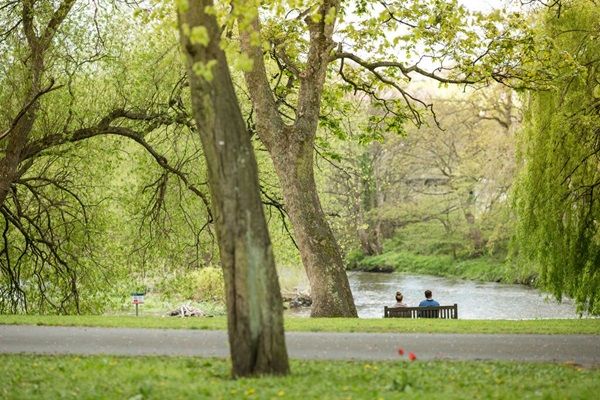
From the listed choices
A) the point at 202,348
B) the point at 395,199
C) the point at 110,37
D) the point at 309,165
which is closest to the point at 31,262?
the point at 110,37

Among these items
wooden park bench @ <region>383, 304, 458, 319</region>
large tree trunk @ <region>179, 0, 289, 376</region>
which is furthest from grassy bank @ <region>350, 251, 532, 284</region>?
large tree trunk @ <region>179, 0, 289, 376</region>

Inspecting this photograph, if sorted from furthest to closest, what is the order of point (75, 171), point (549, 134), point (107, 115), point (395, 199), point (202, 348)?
point (395, 199)
point (75, 171)
point (107, 115)
point (549, 134)
point (202, 348)

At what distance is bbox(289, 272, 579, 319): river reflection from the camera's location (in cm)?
3469

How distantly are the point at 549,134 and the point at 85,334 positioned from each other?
12.2m

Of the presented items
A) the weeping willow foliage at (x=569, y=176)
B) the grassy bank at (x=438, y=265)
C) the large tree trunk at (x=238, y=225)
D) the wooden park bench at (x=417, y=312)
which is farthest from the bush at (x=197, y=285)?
the grassy bank at (x=438, y=265)

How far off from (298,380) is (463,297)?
33.7m

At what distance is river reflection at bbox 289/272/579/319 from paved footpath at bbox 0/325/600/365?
14980 millimetres

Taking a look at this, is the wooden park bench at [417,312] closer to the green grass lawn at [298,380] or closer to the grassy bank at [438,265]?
the green grass lawn at [298,380]

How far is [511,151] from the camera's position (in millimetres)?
48594

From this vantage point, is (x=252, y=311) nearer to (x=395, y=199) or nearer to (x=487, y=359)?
(x=487, y=359)

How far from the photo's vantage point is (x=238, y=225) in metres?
9.57

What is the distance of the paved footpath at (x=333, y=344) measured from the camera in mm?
12070

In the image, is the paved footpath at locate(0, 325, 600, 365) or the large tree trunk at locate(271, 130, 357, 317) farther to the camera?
the large tree trunk at locate(271, 130, 357, 317)

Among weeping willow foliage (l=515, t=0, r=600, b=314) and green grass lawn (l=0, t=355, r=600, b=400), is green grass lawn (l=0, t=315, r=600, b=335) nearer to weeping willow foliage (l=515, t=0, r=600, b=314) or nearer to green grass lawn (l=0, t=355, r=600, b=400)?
weeping willow foliage (l=515, t=0, r=600, b=314)
